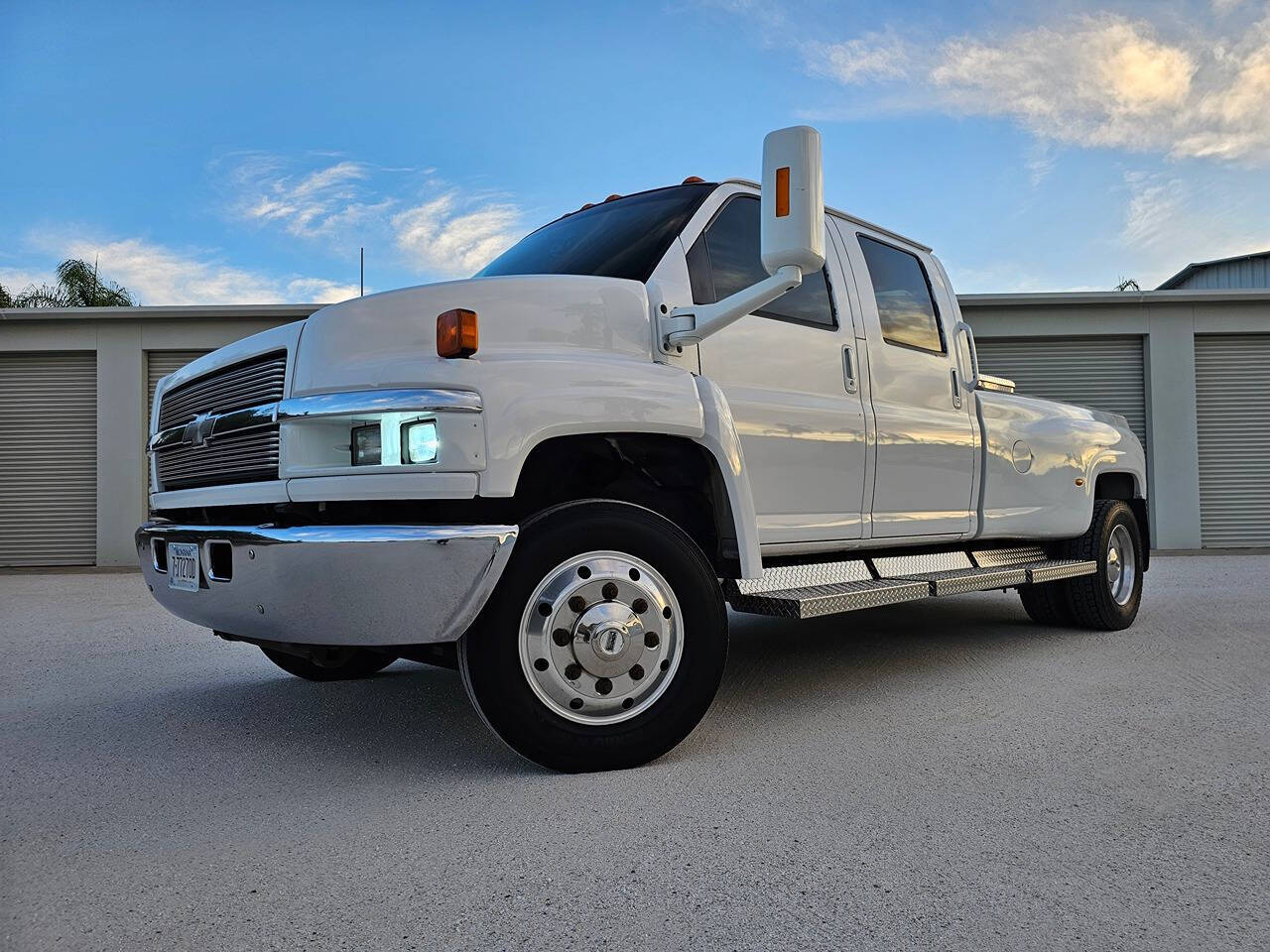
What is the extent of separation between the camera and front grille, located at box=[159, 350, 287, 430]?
3.14 metres

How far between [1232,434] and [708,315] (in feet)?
44.1

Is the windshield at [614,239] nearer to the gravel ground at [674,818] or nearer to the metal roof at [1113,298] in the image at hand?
the gravel ground at [674,818]

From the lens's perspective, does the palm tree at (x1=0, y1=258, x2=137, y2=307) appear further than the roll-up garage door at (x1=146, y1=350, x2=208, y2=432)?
Yes

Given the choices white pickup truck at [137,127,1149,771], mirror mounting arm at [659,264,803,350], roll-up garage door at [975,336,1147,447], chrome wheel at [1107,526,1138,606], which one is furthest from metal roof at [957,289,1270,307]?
mirror mounting arm at [659,264,803,350]

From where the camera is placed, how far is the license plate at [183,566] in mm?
3197

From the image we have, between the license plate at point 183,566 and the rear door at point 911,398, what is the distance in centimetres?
283

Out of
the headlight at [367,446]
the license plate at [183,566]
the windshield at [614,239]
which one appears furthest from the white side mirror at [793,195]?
the license plate at [183,566]

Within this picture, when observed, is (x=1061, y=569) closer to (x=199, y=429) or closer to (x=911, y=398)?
(x=911, y=398)

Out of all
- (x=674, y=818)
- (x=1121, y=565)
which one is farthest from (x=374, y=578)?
(x=1121, y=565)

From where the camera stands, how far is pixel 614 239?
3863 millimetres

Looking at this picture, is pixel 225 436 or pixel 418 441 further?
pixel 225 436

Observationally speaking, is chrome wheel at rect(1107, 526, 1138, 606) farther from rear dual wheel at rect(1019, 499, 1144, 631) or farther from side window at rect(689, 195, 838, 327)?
side window at rect(689, 195, 838, 327)

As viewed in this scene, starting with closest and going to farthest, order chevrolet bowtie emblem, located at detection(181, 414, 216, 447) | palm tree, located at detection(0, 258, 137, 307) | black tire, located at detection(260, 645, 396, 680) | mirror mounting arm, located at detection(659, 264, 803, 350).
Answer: mirror mounting arm, located at detection(659, 264, 803, 350) → chevrolet bowtie emblem, located at detection(181, 414, 216, 447) → black tire, located at detection(260, 645, 396, 680) → palm tree, located at detection(0, 258, 137, 307)

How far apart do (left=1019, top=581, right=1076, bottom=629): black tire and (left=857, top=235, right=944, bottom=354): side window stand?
2171mm
